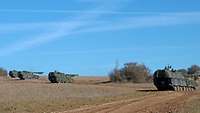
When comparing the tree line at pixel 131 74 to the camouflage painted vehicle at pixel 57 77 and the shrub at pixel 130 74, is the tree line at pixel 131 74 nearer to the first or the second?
the shrub at pixel 130 74

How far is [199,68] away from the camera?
121188 millimetres

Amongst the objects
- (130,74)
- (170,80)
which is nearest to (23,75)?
(130,74)

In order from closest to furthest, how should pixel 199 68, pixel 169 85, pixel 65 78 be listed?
pixel 169 85 < pixel 65 78 < pixel 199 68

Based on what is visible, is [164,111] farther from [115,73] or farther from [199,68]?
[199,68]

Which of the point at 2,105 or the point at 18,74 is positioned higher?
the point at 18,74

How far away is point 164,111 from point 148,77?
76383mm

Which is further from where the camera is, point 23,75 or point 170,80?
point 23,75

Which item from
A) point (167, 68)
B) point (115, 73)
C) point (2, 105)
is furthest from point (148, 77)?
point (2, 105)

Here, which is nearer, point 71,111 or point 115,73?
point 71,111

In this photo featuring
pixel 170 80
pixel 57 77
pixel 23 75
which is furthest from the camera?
pixel 23 75

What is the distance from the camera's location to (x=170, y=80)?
2331 inches

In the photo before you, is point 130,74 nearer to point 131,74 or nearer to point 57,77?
point 131,74

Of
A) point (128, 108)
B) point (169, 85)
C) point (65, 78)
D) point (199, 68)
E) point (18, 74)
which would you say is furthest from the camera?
point (199, 68)

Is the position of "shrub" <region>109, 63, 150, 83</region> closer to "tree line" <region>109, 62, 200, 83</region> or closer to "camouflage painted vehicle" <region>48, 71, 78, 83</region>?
"tree line" <region>109, 62, 200, 83</region>
